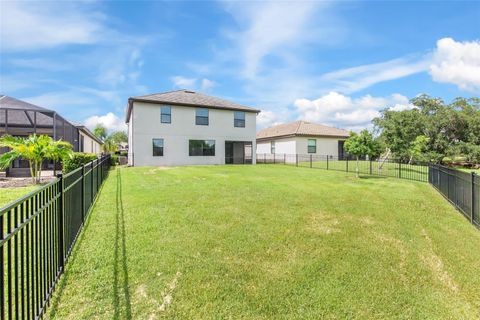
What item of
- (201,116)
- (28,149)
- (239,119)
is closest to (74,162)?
(28,149)

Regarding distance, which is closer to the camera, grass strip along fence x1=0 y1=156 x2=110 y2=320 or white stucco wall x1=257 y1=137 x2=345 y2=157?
grass strip along fence x1=0 y1=156 x2=110 y2=320

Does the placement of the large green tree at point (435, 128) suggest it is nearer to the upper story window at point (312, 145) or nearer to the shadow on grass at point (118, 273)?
the upper story window at point (312, 145)

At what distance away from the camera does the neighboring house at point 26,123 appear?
1296 centimetres

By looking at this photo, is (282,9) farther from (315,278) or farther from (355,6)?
(315,278)

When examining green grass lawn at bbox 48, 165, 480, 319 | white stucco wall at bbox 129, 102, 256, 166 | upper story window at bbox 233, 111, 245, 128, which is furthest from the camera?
upper story window at bbox 233, 111, 245, 128

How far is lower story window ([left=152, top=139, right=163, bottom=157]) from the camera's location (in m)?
20.0

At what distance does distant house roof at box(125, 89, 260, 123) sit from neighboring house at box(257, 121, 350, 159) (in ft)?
20.0

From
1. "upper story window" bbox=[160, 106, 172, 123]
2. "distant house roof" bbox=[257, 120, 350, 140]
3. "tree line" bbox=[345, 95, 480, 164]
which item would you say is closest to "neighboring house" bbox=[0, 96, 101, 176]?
"upper story window" bbox=[160, 106, 172, 123]

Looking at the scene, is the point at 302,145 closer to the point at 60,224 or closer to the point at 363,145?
the point at 363,145

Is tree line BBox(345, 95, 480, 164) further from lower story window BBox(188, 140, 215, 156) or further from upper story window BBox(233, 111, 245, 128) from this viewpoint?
lower story window BBox(188, 140, 215, 156)

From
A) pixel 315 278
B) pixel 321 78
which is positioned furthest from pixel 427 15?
pixel 315 278

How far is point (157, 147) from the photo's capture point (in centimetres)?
2009

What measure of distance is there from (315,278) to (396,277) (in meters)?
1.21

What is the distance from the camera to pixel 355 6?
34.7 feet
